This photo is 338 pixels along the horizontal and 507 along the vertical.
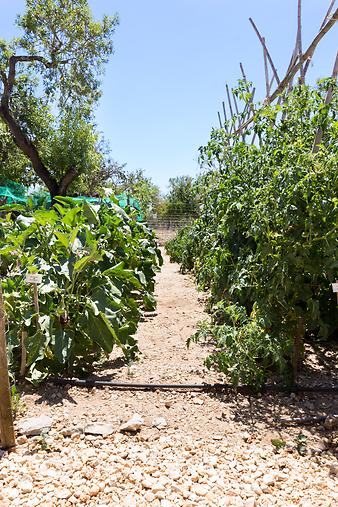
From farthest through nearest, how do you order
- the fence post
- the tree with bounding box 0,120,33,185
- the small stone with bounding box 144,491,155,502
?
the tree with bounding box 0,120,33,185 < the fence post < the small stone with bounding box 144,491,155,502

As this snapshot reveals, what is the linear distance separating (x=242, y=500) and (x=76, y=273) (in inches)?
69.2

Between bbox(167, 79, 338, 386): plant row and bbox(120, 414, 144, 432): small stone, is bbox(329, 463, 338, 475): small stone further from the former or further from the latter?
bbox(120, 414, 144, 432): small stone

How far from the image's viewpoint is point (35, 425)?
7.75ft

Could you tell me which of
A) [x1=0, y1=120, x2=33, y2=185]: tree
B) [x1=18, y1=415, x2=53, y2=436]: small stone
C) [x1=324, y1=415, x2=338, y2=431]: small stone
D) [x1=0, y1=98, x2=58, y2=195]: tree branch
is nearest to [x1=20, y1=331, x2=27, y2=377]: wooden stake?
[x1=18, y1=415, x2=53, y2=436]: small stone

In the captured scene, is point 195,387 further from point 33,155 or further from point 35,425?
point 33,155

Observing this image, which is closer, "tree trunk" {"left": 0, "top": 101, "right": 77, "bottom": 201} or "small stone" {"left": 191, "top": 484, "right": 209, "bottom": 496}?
"small stone" {"left": 191, "top": 484, "right": 209, "bottom": 496}

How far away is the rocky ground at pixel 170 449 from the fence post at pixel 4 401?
7 centimetres

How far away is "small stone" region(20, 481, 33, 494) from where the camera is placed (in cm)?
189

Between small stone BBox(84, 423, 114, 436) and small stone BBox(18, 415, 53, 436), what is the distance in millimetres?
205

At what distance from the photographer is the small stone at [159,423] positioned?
2.42m

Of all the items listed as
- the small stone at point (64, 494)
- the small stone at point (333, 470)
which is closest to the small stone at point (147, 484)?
the small stone at point (64, 494)

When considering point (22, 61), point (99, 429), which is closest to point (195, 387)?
point (99, 429)

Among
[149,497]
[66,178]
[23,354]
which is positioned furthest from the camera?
[66,178]

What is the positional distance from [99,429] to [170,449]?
0.41 metres
